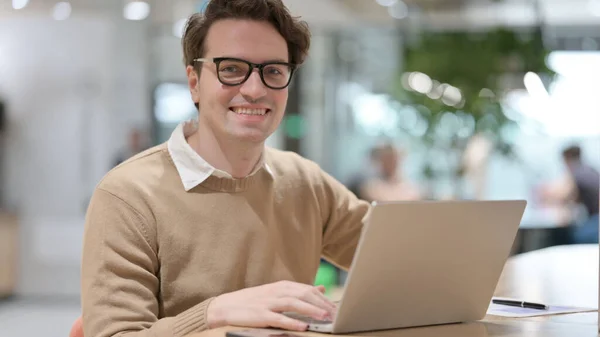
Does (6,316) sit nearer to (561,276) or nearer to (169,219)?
(561,276)

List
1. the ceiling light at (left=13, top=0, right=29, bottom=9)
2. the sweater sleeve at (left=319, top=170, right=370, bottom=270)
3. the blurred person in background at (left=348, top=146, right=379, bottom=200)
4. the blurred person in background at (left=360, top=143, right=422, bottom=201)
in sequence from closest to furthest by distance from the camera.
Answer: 1. the sweater sleeve at (left=319, top=170, right=370, bottom=270)
2. the ceiling light at (left=13, top=0, right=29, bottom=9)
3. the blurred person in background at (left=360, top=143, right=422, bottom=201)
4. the blurred person in background at (left=348, top=146, right=379, bottom=200)

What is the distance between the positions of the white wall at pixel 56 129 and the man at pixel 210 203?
16.8 ft

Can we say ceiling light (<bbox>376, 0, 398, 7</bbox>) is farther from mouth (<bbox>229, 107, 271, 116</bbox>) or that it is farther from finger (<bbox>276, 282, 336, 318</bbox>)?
finger (<bbox>276, 282, 336, 318</bbox>)

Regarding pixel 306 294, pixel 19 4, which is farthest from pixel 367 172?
pixel 306 294

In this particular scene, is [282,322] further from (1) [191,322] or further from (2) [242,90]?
(2) [242,90]

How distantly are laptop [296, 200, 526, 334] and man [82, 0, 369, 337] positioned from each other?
0.30 m

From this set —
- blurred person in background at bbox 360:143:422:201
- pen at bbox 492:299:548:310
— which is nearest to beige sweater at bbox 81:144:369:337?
pen at bbox 492:299:548:310

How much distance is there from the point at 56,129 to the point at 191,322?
18.7 feet

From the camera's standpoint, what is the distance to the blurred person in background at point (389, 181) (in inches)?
348

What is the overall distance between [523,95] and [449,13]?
1162 millimetres

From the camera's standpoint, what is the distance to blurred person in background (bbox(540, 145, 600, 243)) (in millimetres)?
8617

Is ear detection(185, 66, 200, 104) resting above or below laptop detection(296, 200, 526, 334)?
above

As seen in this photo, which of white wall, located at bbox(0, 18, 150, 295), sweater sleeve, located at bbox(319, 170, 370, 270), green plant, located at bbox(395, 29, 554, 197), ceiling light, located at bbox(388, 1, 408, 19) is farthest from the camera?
ceiling light, located at bbox(388, 1, 408, 19)

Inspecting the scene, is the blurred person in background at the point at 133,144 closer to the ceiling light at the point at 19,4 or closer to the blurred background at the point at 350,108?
the blurred background at the point at 350,108
